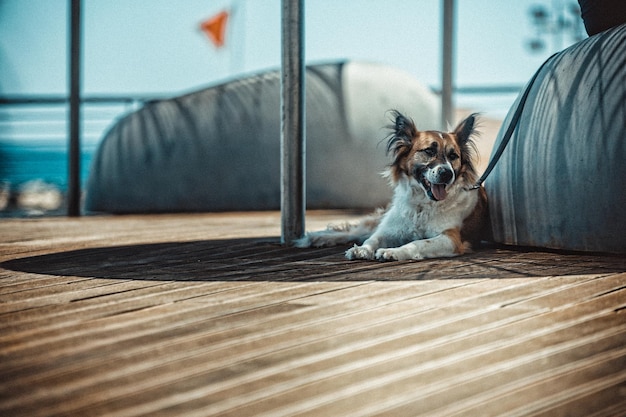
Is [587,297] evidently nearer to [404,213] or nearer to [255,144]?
[404,213]

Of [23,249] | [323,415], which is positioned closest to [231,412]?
[323,415]

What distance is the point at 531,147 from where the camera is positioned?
2.94 m

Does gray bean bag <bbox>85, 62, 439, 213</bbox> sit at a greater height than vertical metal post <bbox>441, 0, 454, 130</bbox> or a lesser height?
lesser

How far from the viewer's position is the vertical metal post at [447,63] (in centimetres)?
646

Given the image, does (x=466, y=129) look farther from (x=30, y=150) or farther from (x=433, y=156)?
(x=30, y=150)

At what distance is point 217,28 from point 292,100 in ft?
38.5

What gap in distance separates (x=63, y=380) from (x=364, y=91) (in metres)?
6.29

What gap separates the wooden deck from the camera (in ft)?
3.51

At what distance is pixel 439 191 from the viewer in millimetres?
3160

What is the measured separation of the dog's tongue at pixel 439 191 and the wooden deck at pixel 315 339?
0.60m

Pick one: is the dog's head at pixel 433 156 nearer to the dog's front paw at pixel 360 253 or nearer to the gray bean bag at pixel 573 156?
the gray bean bag at pixel 573 156

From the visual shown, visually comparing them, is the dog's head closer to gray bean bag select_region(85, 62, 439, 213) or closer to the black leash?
the black leash

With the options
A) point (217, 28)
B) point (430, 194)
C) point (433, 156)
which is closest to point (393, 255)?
point (430, 194)

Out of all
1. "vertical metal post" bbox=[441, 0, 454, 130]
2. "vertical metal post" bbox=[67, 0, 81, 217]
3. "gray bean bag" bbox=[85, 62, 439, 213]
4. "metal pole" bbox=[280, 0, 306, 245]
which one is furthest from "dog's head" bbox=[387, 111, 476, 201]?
"vertical metal post" bbox=[67, 0, 81, 217]
